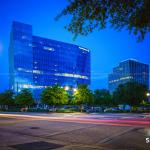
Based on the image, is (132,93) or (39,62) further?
(39,62)

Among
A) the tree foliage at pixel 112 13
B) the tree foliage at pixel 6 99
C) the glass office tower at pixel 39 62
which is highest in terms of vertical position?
the glass office tower at pixel 39 62

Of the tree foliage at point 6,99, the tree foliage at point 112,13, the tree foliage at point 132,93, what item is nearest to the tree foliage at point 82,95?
the tree foliage at point 132,93

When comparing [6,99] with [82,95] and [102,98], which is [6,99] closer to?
[102,98]

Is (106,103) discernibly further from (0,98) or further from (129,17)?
(129,17)

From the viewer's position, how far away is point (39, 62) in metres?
170

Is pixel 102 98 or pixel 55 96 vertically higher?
pixel 55 96

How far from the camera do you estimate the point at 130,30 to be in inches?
350

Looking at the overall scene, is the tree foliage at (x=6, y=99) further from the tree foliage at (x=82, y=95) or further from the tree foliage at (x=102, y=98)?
the tree foliage at (x=82, y=95)

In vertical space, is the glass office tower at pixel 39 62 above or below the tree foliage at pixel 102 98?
above

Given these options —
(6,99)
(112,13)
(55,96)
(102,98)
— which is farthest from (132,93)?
(112,13)

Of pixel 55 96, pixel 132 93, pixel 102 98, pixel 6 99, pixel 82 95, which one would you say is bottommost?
pixel 6 99

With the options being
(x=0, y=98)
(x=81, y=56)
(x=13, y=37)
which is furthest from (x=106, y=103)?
(x=81, y=56)

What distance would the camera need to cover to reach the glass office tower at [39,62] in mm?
158475

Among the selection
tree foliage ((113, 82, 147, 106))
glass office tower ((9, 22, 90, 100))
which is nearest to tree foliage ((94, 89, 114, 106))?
tree foliage ((113, 82, 147, 106))
